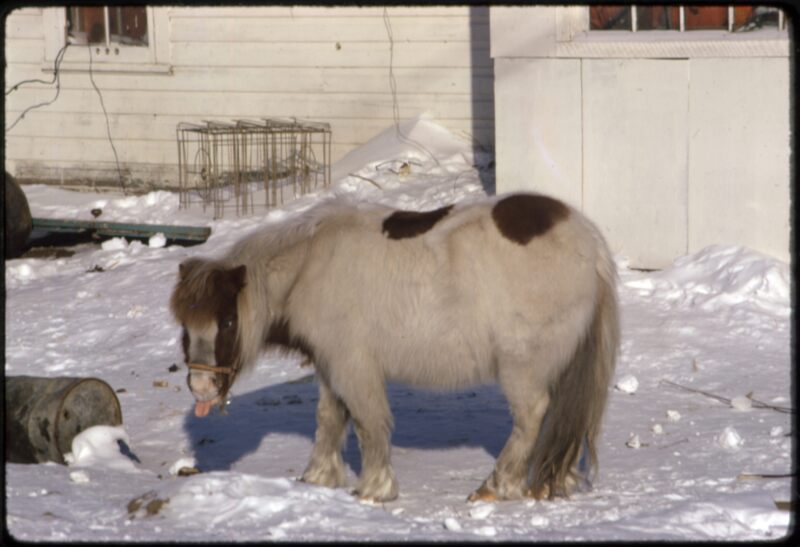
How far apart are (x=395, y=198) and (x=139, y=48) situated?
4674 mm

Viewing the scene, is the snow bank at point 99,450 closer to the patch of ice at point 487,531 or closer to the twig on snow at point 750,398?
the patch of ice at point 487,531

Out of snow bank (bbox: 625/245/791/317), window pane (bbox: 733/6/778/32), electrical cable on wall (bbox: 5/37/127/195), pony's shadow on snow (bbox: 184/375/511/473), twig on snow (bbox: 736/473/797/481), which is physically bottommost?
pony's shadow on snow (bbox: 184/375/511/473)

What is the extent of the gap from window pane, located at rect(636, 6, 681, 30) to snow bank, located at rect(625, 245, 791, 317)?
7.12 ft

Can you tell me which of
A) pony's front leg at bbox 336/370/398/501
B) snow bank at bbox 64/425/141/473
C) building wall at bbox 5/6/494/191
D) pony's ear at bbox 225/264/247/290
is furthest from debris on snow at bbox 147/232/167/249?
pony's front leg at bbox 336/370/398/501

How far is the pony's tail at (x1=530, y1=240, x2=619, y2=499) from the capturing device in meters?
6.69

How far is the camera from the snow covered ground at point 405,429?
593 cm

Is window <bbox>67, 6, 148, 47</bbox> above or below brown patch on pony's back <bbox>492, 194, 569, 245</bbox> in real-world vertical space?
above

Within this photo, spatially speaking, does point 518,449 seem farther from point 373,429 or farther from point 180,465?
point 180,465

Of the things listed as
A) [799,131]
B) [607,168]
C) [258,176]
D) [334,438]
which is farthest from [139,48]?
[334,438]

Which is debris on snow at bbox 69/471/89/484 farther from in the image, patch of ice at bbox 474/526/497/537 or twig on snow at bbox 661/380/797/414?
twig on snow at bbox 661/380/797/414

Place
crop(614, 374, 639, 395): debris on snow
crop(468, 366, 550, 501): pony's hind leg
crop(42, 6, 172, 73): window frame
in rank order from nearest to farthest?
crop(468, 366, 550, 501): pony's hind leg → crop(614, 374, 639, 395): debris on snow → crop(42, 6, 172, 73): window frame

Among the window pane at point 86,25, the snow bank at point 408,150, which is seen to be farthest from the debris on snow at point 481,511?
the window pane at point 86,25

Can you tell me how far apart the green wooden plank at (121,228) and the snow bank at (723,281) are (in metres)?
5.02

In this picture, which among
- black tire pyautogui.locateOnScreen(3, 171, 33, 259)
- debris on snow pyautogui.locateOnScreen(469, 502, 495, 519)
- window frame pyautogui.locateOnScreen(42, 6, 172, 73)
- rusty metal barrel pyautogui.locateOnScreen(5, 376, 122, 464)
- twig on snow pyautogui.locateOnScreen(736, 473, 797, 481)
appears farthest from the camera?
window frame pyautogui.locateOnScreen(42, 6, 172, 73)
